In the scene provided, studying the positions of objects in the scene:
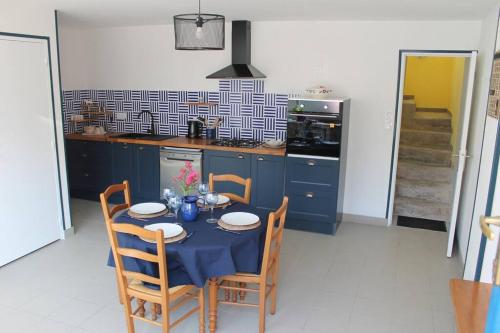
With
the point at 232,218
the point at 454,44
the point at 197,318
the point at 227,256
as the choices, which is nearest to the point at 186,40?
the point at 232,218

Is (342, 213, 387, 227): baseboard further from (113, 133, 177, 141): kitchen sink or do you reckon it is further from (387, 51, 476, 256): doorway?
(113, 133, 177, 141): kitchen sink

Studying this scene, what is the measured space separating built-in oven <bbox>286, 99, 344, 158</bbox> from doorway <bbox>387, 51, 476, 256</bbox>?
0.82m

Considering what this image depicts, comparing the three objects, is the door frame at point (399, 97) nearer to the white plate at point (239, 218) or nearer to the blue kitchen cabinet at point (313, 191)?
the blue kitchen cabinet at point (313, 191)

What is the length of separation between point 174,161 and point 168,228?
8.12ft

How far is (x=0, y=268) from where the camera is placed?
12.3 feet

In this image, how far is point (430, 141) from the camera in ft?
21.9

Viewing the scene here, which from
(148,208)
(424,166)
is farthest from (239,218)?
(424,166)

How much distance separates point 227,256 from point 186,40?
1.42 m

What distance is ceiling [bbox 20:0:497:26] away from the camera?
11.8ft

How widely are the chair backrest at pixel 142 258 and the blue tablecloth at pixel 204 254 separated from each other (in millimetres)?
68

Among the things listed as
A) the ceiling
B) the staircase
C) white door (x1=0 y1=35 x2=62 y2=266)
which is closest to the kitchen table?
white door (x1=0 y1=35 x2=62 y2=266)

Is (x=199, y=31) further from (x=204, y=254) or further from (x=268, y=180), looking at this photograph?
(x=268, y=180)

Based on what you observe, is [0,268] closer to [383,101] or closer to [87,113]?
[87,113]

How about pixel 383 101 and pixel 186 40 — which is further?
pixel 383 101
